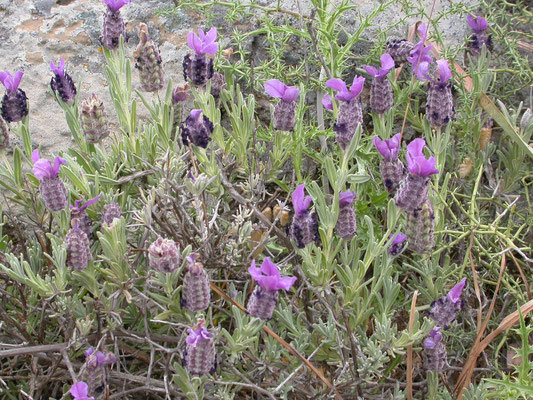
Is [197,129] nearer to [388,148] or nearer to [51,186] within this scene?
[51,186]

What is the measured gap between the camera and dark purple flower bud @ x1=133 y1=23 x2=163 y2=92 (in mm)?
1972

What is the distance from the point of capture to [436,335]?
5.35 feet

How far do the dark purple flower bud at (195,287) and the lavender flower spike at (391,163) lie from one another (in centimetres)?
60

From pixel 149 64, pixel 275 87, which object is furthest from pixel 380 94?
pixel 149 64

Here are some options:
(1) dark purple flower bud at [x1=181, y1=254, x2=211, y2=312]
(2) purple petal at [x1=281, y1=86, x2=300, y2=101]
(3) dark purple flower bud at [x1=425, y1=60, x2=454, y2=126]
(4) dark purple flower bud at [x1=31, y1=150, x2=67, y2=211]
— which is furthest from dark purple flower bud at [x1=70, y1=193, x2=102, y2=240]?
(3) dark purple flower bud at [x1=425, y1=60, x2=454, y2=126]

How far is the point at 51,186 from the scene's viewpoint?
1.66 metres

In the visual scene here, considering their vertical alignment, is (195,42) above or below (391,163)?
above

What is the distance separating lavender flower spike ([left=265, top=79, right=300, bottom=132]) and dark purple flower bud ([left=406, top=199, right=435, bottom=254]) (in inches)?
18.0

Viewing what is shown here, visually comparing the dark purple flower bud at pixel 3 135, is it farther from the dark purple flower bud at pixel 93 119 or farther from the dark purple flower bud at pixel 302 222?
the dark purple flower bud at pixel 302 222

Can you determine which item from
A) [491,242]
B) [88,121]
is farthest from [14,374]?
[491,242]

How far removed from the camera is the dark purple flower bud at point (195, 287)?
1472 mm

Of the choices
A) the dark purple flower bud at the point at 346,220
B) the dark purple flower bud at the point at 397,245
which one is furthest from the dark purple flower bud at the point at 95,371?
the dark purple flower bud at the point at 397,245

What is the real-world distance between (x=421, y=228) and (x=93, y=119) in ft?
3.40

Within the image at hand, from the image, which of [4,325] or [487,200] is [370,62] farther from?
[4,325]
